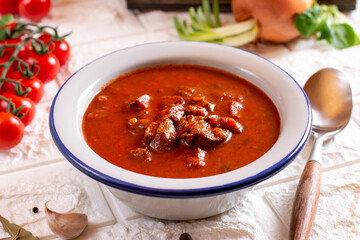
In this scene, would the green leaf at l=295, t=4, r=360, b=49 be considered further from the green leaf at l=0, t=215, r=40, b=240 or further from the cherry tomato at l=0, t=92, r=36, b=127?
the green leaf at l=0, t=215, r=40, b=240

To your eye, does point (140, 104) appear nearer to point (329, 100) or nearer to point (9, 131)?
point (9, 131)

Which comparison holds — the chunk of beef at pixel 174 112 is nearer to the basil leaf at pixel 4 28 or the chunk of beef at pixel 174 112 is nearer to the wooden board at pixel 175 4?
the basil leaf at pixel 4 28

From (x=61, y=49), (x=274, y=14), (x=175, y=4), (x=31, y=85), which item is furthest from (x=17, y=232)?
(x=175, y=4)

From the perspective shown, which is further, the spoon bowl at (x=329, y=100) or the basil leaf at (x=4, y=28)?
the basil leaf at (x=4, y=28)

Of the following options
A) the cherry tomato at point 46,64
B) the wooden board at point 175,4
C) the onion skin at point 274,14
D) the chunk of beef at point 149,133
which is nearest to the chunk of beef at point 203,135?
the chunk of beef at point 149,133

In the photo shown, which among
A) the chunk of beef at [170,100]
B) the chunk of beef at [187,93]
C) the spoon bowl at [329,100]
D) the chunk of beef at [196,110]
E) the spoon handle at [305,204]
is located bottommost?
the spoon bowl at [329,100]

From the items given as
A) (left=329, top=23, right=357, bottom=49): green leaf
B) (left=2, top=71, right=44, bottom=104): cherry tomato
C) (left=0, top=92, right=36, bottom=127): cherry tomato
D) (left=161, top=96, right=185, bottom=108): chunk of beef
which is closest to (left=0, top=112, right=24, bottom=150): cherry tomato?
(left=0, top=92, right=36, bottom=127): cherry tomato

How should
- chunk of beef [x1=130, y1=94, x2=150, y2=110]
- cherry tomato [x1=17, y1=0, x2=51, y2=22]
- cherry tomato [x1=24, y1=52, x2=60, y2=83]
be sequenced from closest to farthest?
1. chunk of beef [x1=130, y1=94, x2=150, y2=110]
2. cherry tomato [x1=24, y1=52, x2=60, y2=83]
3. cherry tomato [x1=17, y1=0, x2=51, y2=22]
